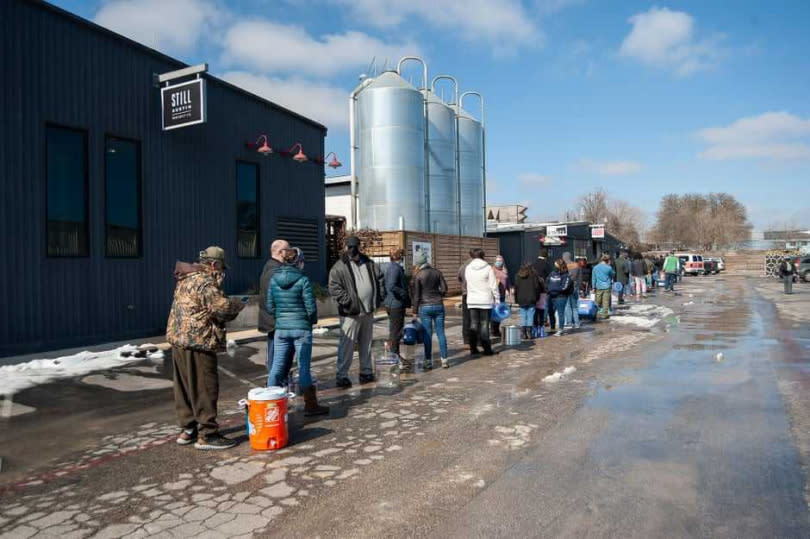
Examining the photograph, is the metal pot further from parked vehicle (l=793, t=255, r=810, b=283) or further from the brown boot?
parked vehicle (l=793, t=255, r=810, b=283)

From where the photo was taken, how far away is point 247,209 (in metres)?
15.7

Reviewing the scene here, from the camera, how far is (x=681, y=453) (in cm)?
504

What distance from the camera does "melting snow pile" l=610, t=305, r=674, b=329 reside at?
15500mm

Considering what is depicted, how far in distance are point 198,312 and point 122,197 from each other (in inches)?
320

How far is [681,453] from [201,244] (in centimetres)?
1166

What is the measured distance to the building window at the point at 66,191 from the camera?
10812mm

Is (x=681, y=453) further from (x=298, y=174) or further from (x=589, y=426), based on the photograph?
(x=298, y=174)

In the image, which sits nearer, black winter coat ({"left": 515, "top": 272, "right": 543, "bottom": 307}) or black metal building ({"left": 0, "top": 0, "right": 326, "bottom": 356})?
black metal building ({"left": 0, "top": 0, "right": 326, "bottom": 356})

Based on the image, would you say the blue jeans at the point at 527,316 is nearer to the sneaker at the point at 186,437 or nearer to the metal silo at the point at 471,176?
the sneaker at the point at 186,437

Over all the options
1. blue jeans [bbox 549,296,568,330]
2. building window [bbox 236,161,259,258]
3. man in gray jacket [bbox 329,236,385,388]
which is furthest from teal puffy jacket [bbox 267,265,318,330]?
building window [bbox 236,161,259,258]

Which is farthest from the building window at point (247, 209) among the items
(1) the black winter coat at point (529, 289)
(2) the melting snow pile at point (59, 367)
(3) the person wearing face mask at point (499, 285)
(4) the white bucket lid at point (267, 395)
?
(4) the white bucket lid at point (267, 395)

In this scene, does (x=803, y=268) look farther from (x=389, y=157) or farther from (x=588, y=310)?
(x=588, y=310)

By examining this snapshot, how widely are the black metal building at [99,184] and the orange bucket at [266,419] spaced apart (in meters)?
6.98

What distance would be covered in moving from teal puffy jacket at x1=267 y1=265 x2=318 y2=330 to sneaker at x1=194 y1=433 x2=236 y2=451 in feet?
4.50
